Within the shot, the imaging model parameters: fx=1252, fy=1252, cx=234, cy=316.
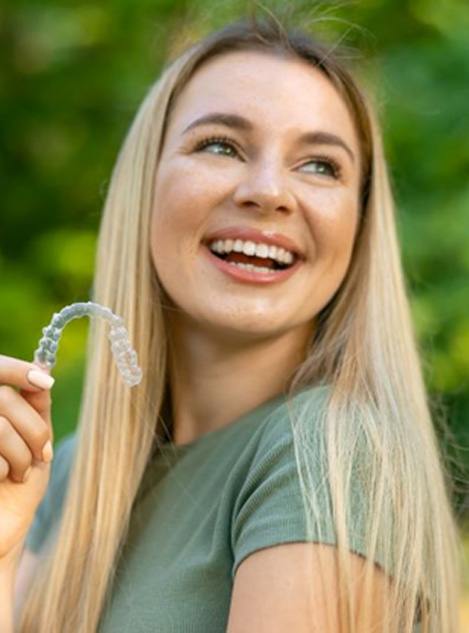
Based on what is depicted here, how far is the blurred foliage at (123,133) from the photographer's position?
3078 mm

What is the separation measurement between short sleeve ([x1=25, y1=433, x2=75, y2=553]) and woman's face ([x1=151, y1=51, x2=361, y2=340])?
1.66 feet

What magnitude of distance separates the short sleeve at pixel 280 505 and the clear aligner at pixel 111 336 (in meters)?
0.23

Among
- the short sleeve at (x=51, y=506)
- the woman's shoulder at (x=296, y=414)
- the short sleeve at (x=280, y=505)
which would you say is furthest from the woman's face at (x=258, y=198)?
the short sleeve at (x=51, y=506)

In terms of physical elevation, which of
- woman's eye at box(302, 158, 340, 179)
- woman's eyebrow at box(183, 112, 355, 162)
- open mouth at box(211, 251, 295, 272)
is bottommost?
open mouth at box(211, 251, 295, 272)

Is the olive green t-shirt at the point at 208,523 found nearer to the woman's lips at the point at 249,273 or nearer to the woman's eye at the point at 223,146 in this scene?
the woman's lips at the point at 249,273

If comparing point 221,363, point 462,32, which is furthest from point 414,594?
point 462,32

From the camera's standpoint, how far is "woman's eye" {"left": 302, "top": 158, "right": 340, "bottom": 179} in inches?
80.9

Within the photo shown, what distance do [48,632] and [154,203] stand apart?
740mm

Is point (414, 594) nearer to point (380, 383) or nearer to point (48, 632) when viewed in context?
point (380, 383)

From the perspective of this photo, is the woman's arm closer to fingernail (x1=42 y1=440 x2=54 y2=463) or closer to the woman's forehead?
fingernail (x1=42 y1=440 x2=54 y2=463)

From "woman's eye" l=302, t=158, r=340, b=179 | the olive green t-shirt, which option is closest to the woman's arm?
the olive green t-shirt

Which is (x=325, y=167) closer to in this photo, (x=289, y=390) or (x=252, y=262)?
(x=252, y=262)

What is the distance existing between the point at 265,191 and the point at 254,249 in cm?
10

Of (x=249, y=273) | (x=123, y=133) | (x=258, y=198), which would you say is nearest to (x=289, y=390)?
(x=249, y=273)
